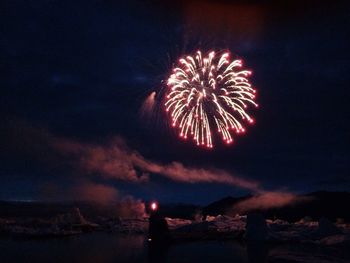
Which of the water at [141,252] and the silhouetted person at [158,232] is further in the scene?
the silhouetted person at [158,232]

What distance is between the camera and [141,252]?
241 ft

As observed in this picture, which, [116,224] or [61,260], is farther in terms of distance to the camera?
[116,224]

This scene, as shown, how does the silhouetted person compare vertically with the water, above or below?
above

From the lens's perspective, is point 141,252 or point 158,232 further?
point 158,232

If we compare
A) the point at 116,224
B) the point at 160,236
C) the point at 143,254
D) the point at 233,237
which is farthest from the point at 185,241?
the point at 116,224

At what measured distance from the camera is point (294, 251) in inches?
2876

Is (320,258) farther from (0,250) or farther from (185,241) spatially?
(0,250)

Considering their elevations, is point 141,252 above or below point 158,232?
below

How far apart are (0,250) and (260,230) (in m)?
46.8

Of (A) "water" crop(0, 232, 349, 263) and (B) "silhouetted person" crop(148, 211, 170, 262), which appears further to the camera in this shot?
(B) "silhouetted person" crop(148, 211, 170, 262)

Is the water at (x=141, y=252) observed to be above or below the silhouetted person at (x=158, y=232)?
below

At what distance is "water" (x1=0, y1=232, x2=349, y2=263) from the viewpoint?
6431 centimetres

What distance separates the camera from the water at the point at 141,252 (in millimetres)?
64312

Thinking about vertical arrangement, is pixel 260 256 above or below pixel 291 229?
below
